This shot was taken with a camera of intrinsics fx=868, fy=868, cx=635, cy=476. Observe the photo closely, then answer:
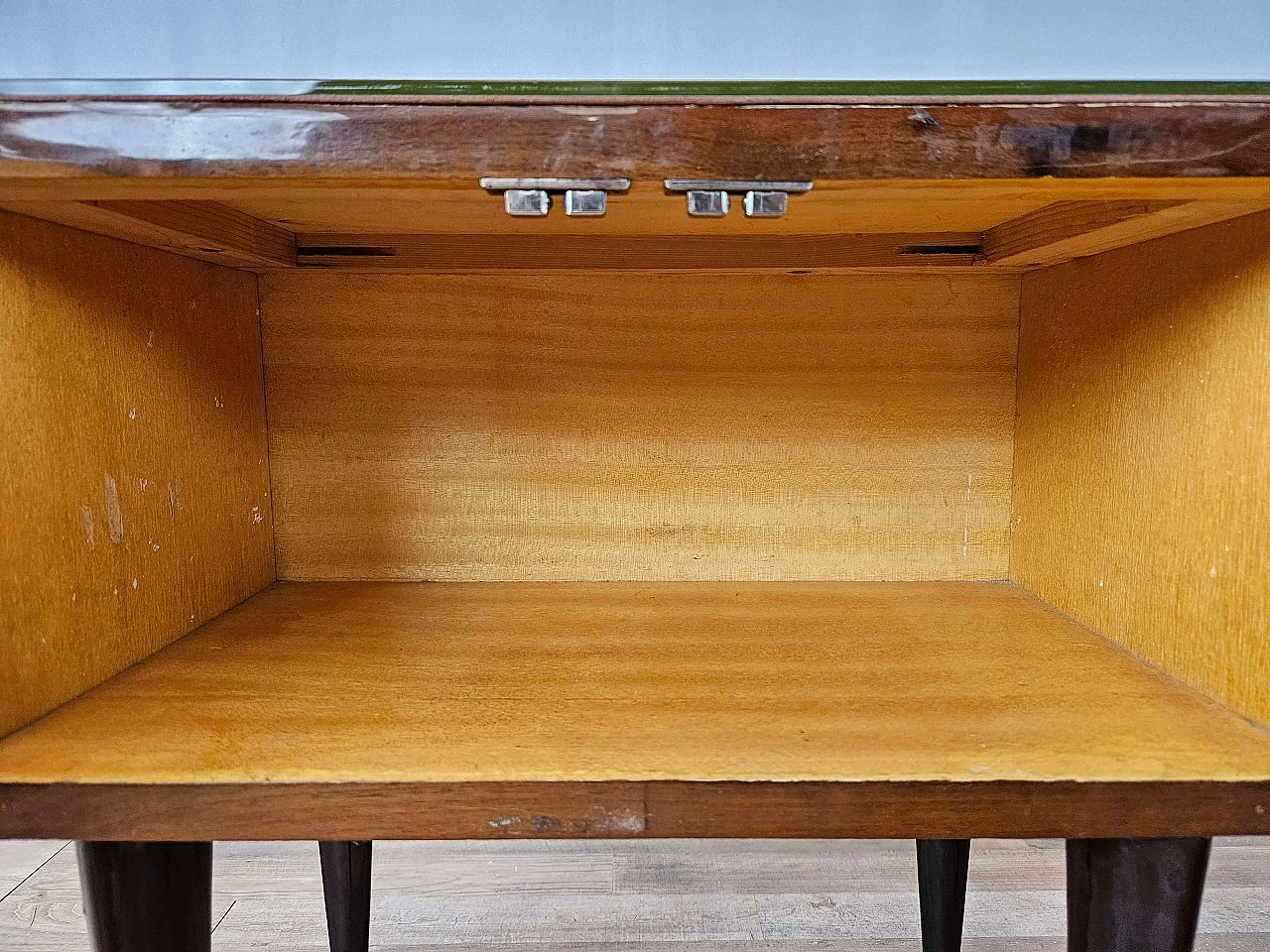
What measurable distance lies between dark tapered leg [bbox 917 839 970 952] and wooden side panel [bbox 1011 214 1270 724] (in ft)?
1.02

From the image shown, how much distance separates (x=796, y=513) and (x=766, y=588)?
7cm

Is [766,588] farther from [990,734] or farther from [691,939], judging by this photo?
[691,939]

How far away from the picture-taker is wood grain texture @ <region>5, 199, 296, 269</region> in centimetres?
43

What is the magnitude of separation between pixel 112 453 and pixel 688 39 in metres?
0.90

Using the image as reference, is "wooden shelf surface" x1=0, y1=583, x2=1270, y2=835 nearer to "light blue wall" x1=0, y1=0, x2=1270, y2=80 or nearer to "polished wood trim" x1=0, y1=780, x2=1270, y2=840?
"polished wood trim" x1=0, y1=780, x2=1270, y2=840

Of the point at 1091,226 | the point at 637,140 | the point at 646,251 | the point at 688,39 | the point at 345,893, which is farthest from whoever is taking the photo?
the point at 688,39

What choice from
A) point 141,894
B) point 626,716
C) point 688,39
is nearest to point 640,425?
point 626,716

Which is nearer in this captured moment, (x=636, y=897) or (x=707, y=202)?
(x=707, y=202)

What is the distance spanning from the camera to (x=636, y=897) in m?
1.14

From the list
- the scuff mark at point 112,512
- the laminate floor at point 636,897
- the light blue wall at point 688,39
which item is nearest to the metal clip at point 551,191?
the scuff mark at point 112,512

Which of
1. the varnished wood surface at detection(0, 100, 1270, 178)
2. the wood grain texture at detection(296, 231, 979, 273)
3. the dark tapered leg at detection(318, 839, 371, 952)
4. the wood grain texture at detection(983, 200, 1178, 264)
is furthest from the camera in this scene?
the dark tapered leg at detection(318, 839, 371, 952)

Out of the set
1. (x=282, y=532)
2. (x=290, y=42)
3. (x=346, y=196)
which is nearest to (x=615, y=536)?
(x=282, y=532)

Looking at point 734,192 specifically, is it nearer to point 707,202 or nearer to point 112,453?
point 707,202

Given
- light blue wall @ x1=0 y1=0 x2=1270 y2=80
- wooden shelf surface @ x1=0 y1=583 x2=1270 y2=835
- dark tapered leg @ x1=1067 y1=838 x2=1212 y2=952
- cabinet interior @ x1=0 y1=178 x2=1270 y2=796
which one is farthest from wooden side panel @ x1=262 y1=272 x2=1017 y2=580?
light blue wall @ x1=0 y1=0 x2=1270 y2=80
